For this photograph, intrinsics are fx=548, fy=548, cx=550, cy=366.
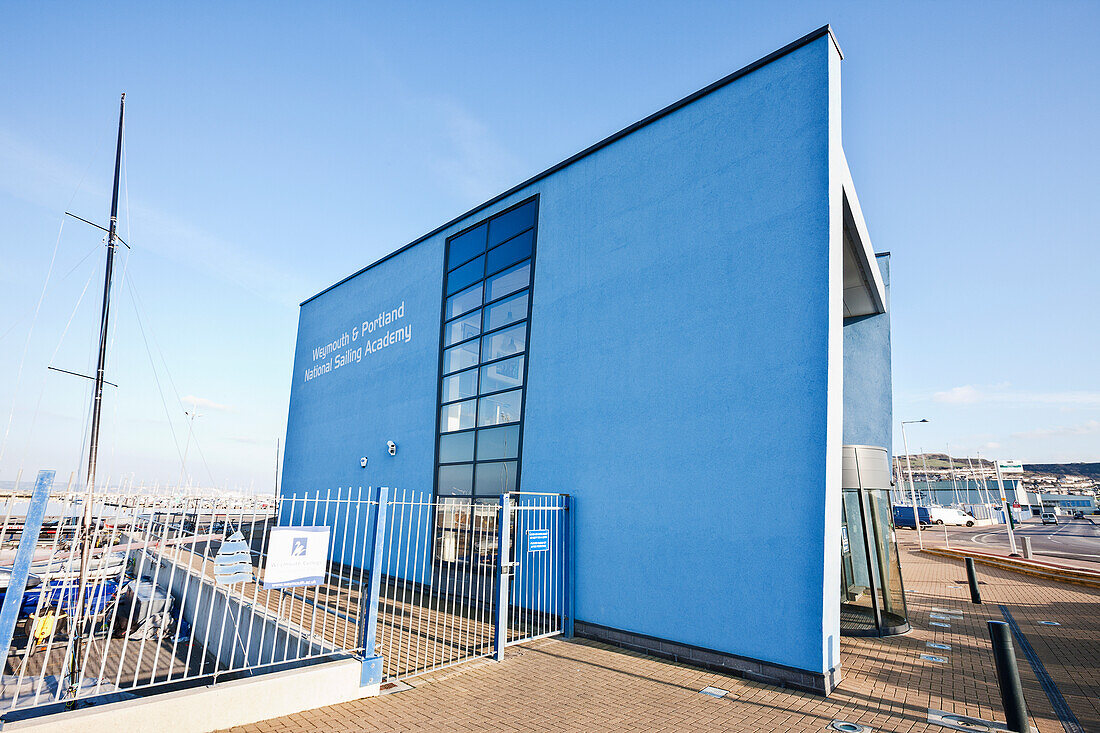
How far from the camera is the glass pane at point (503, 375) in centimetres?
1131

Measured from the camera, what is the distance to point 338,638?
8.41 meters

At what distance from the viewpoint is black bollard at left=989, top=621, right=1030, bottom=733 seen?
5281 millimetres

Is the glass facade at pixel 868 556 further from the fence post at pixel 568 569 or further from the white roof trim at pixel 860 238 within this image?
the fence post at pixel 568 569

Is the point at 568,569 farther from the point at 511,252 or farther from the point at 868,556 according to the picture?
the point at 511,252

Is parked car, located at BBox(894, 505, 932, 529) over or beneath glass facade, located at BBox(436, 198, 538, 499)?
beneath

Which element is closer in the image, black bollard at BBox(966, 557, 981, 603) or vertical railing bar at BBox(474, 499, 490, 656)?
vertical railing bar at BBox(474, 499, 490, 656)

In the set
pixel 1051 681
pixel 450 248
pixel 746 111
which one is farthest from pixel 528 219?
pixel 1051 681

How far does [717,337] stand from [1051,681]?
5950mm

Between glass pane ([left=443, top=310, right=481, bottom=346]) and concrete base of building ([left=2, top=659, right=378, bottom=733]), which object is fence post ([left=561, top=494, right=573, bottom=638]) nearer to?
concrete base of building ([left=2, top=659, right=378, bottom=733])

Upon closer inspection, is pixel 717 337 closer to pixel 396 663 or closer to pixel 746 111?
pixel 746 111

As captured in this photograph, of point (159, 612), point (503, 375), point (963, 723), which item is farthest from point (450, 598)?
point (159, 612)

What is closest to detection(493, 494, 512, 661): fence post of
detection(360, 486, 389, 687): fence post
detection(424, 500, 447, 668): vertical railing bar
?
detection(424, 500, 447, 668): vertical railing bar

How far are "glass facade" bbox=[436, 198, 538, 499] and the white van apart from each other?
143 ft

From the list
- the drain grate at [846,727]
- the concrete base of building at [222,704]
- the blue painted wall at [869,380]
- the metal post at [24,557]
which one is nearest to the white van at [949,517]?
the blue painted wall at [869,380]
